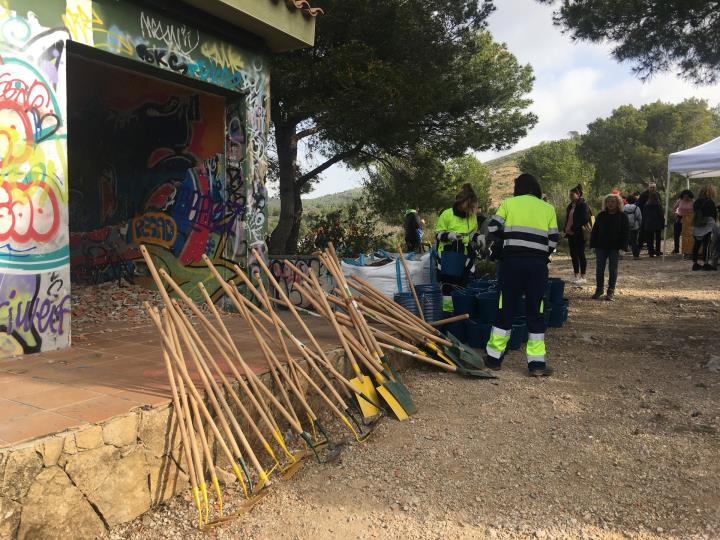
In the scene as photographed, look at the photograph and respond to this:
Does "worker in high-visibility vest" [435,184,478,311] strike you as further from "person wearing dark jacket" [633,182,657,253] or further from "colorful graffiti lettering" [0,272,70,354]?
"person wearing dark jacket" [633,182,657,253]

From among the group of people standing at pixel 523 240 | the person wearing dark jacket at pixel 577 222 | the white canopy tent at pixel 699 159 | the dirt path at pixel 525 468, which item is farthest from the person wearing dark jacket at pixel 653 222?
the dirt path at pixel 525 468

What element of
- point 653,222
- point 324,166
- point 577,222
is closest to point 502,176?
point 653,222

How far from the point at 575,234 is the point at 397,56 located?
4.83 metres

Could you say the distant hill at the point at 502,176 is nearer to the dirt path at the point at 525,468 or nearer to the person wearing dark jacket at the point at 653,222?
the person wearing dark jacket at the point at 653,222

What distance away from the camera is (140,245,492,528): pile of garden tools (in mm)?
2953

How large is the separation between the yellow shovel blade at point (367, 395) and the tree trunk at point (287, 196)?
7.19 metres

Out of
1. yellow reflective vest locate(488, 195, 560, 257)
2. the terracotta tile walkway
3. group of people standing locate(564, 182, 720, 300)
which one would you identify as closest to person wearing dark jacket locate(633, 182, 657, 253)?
group of people standing locate(564, 182, 720, 300)

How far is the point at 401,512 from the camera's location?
2889 millimetres

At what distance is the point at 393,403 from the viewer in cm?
412

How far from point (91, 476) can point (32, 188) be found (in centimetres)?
275

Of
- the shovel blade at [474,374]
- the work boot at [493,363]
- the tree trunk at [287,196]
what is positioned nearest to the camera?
the shovel blade at [474,374]

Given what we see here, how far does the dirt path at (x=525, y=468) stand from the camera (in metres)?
2.75

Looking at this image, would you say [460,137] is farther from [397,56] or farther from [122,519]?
[122,519]

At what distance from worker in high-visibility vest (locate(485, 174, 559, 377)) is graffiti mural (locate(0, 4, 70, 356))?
12.8 feet
